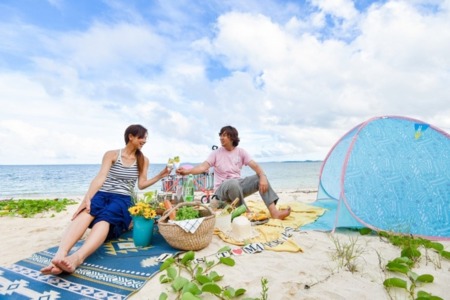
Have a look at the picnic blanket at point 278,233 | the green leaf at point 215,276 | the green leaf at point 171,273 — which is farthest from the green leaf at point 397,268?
the green leaf at point 171,273

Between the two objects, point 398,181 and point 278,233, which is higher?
point 398,181

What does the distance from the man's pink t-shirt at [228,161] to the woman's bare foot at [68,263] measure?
2.35 m

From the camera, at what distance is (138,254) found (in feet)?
8.77

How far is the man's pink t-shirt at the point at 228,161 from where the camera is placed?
4.25 metres

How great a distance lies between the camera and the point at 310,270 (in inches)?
90.6

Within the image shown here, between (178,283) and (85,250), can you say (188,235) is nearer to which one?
(178,283)

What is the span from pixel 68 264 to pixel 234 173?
256cm

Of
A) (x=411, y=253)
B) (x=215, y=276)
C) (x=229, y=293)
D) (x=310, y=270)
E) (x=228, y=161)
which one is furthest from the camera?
(x=228, y=161)

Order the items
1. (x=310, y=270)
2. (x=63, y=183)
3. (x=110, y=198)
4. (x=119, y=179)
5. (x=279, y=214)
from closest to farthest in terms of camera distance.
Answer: (x=310, y=270)
(x=110, y=198)
(x=119, y=179)
(x=279, y=214)
(x=63, y=183)

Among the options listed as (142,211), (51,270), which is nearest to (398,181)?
(142,211)

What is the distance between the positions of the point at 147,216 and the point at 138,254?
0.35 meters

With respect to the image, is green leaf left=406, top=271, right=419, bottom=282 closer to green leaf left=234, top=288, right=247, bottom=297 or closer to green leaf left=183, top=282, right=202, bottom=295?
green leaf left=234, top=288, right=247, bottom=297

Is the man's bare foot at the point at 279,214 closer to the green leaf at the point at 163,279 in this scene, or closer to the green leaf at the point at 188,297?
the green leaf at the point at 163,279

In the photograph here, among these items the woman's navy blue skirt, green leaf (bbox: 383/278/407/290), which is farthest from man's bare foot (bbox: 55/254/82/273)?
green leaf (bbox: 383/278/407/290)
